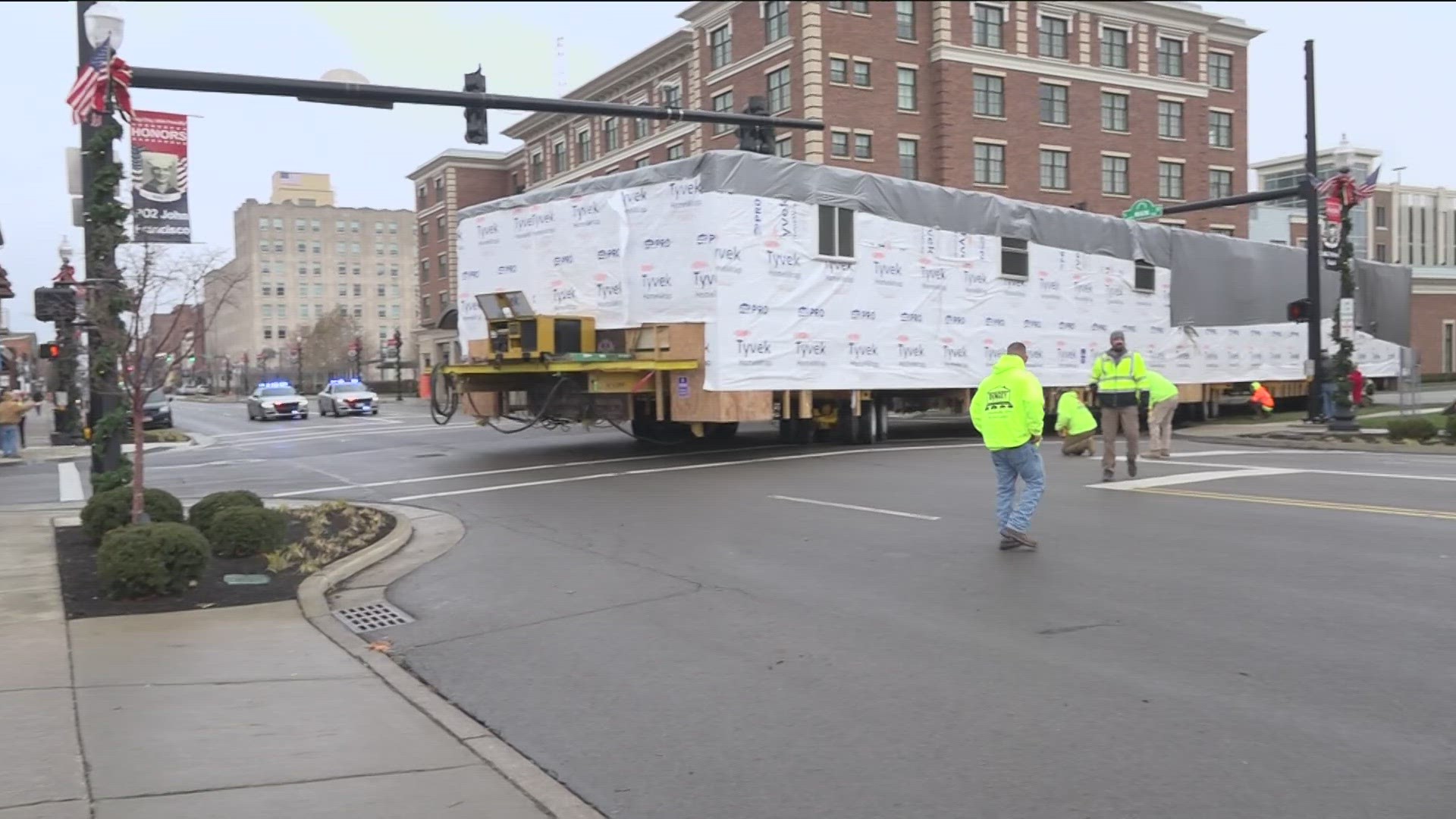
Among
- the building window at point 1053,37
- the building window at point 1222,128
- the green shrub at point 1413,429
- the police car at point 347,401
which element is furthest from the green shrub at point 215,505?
the building window at point 1222,128

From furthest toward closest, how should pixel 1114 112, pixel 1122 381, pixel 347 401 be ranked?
pixel 1114 112 < pixel 347 401 < pixel 1122 381

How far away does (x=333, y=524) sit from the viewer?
11094 mm

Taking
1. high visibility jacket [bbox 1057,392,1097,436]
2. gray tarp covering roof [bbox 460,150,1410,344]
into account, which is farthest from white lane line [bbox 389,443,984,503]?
gray tarp covering roof [bbox 460,150,1410,344]

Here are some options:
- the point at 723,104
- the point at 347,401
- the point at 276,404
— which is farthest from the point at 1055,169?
the point at 276,404

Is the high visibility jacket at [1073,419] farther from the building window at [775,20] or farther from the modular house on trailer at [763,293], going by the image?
the building window at [775,20]

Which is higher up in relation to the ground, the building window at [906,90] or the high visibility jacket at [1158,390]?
the building window at [906,90]

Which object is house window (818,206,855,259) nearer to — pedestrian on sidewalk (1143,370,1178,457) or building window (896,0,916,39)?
pedestrian on sidewalk (1143,370,1178,457)

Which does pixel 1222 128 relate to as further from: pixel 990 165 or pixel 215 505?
pixel 215 505

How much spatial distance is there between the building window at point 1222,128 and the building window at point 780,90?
24680mm

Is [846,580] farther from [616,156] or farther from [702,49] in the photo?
[616,156]

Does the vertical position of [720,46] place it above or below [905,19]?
below

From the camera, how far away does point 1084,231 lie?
23062 millimetres

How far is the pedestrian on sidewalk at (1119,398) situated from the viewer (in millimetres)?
13852

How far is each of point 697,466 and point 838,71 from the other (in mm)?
31333
